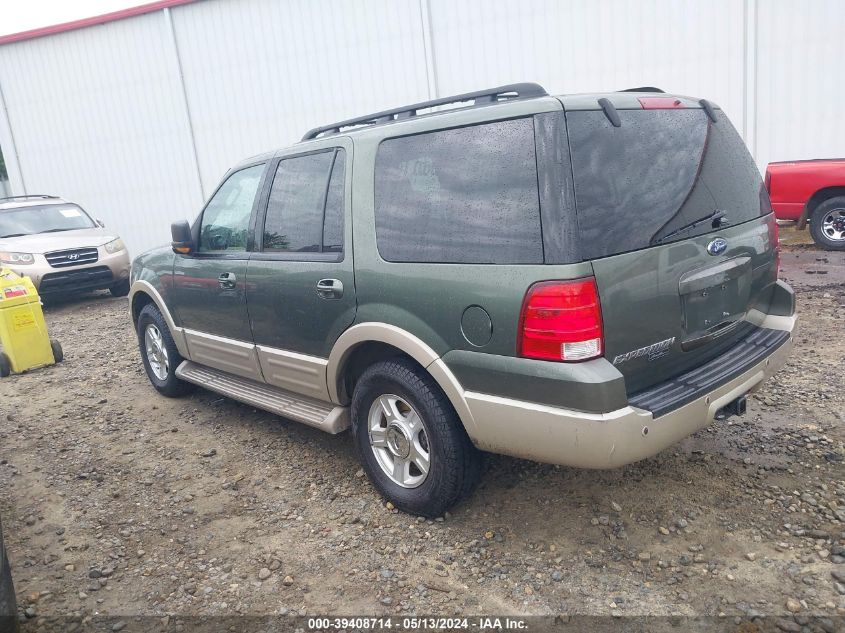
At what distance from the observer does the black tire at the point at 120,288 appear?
10849mm

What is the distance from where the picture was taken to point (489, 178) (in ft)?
8.79

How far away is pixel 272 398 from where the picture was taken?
400 cm

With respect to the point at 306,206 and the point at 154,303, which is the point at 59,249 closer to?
the point at 154,303

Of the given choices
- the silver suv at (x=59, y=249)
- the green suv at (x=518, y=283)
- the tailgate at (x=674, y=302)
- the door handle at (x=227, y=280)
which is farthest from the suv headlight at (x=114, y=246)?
the tailgate at (x=674, y=302)

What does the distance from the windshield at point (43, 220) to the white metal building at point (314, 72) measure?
105 inches

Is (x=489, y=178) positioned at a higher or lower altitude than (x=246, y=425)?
higher

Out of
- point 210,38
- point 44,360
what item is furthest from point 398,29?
point 44,360

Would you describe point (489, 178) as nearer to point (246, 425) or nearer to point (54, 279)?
point (246, 425)

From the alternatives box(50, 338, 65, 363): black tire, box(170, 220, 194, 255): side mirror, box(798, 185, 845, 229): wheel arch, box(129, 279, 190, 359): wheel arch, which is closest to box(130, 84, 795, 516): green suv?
box(170, 220, 194, 255): side mirror

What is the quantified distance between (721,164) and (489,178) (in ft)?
4.00

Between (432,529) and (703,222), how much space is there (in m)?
1.89

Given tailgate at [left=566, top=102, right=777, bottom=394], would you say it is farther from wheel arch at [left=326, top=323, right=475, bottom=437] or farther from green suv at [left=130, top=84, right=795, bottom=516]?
wheel arch at [left=326, top=323, right=475, bottom=437]

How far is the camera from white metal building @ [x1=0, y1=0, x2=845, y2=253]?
10.1 metres

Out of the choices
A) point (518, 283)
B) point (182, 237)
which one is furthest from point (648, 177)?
point (182, 237)
